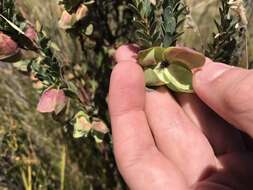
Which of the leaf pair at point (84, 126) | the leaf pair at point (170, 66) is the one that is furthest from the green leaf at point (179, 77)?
the leaf pair at point (84, 126)

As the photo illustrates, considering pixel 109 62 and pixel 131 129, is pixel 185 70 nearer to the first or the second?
pixel 131 129

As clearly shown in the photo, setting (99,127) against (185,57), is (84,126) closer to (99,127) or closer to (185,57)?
(99,127)

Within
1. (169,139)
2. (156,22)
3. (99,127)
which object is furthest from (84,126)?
(156,22)

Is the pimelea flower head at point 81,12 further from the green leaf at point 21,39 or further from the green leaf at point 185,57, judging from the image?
the green leaf at point 185,57

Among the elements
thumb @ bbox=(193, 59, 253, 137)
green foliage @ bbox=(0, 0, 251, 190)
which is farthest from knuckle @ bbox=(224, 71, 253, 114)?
green foliage @ bbox=(0, 0, 251, 190)

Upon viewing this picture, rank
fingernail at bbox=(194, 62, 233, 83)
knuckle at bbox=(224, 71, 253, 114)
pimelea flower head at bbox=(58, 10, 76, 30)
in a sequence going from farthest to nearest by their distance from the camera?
1. pimelea flower head at bbox=(58, 10, 76, 30)
2. fingernail at bbox=(194, 62, 233, 83)
3. knuckle at bbox=(224, 71, 253, 114)

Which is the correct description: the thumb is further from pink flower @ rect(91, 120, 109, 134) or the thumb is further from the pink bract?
the pink bract
